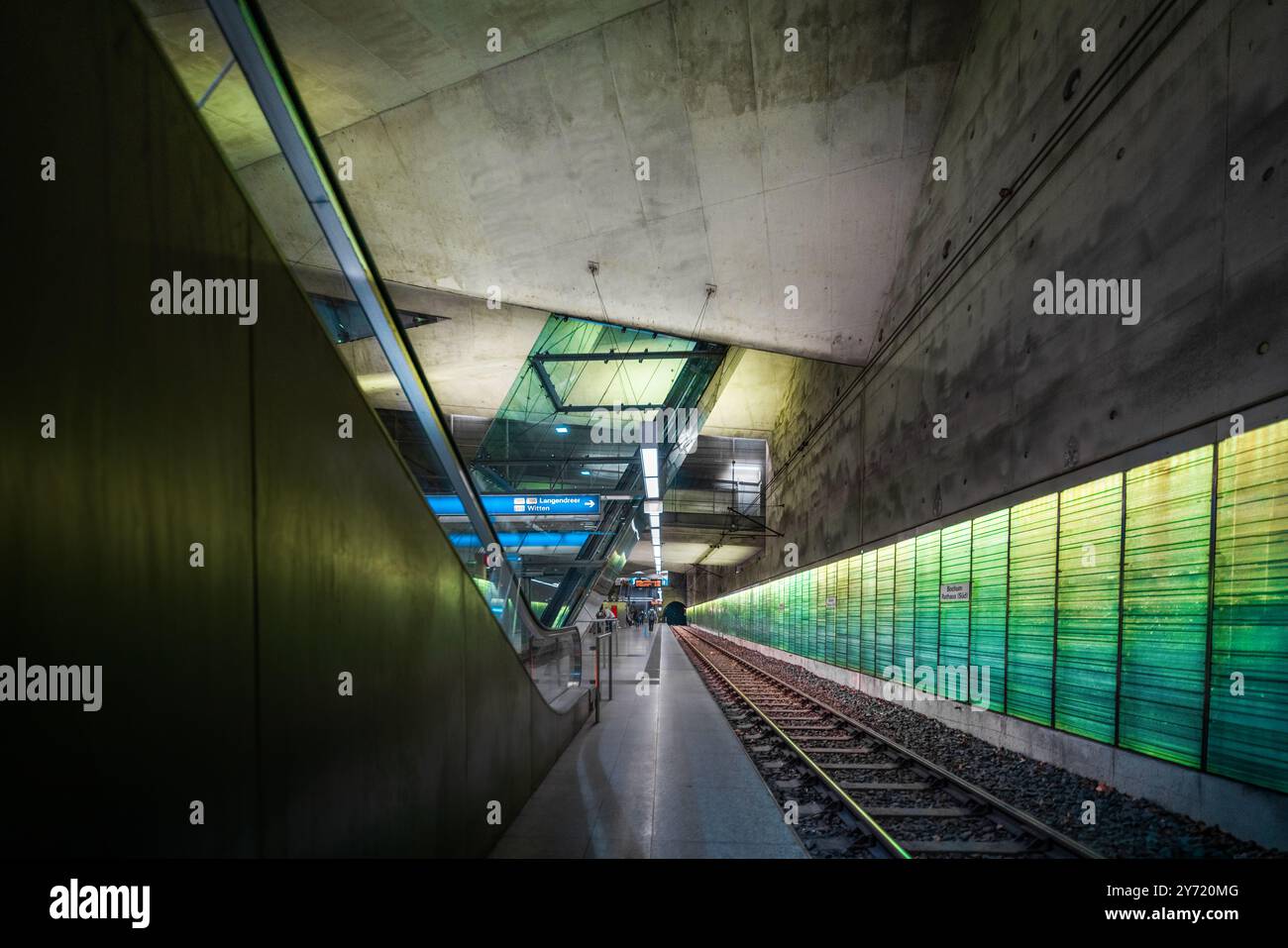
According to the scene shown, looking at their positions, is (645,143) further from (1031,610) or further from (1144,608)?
(1144,608)

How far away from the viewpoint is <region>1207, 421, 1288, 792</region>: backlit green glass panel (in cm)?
437

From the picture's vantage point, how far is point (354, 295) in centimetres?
326

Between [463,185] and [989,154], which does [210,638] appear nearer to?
[989,154]

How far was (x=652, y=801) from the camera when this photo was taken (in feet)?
19.2

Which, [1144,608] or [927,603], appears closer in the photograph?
[1144,608]

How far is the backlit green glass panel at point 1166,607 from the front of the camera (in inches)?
200

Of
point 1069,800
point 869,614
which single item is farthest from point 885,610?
point 1069,800

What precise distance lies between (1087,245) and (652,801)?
6767 mm

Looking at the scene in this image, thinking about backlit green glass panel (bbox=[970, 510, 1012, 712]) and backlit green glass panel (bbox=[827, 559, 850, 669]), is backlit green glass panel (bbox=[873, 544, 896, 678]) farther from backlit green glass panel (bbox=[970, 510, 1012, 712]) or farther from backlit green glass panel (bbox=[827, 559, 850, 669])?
backlit green glass panel (bbox=[970, 510, 1012, 712])

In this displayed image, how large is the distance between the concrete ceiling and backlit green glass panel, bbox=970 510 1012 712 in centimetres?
537

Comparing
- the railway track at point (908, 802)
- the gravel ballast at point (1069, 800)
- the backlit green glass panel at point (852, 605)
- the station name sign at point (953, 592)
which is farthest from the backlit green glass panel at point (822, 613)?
the station name sign at point (953, 592)

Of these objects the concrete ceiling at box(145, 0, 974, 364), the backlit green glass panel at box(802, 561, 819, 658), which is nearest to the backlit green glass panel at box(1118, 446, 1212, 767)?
the concrete ceiling at box(145, 0, 974, 364)

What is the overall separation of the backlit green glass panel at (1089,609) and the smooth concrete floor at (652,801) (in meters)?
3.25

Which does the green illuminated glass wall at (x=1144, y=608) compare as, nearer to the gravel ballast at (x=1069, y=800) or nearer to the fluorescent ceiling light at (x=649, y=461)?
the gravel ballast at (x=1069, y=800)
